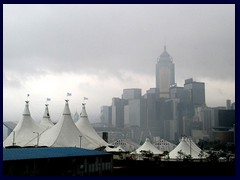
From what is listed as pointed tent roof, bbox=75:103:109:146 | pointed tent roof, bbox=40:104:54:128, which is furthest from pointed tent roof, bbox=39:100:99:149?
pointed tent roof, bbox=40:104:54:128

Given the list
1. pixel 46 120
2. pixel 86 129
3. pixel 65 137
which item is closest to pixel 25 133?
pixel 86 129

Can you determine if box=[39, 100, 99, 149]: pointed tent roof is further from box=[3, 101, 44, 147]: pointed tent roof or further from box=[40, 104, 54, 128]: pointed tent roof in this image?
box=[40, 104, 54, 128]: pointed tent roof

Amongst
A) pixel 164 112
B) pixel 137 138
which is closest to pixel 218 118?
pixel 164 112

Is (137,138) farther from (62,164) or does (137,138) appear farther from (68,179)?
(68,179)

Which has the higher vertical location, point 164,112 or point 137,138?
point 164,112

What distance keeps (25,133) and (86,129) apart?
12.8 feet

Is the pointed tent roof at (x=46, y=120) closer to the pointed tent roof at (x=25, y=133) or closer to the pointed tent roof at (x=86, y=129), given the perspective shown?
the pointed tent roof at (x=25, y=133)

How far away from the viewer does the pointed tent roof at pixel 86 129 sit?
22.4 metres

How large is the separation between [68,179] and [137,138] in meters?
37.9

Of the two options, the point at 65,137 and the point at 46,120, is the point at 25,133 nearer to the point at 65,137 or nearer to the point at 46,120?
the point at 65,137

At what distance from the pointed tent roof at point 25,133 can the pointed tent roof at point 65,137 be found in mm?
1356

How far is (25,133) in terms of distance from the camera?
22094 millimetres

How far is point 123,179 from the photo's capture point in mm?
6293

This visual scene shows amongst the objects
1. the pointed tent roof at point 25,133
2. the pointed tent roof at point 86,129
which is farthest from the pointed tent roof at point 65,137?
the pointed tent roof at point 86,129
